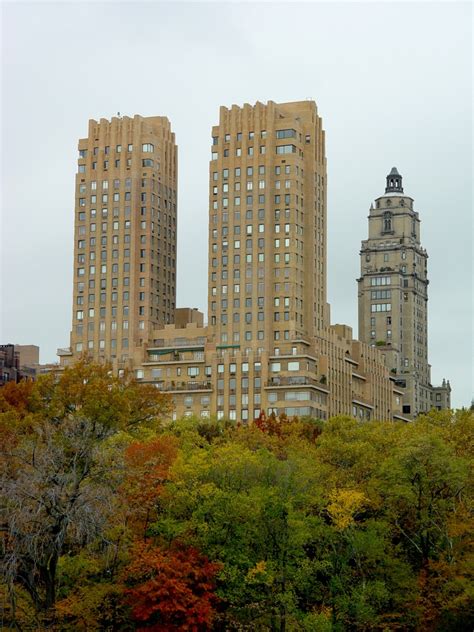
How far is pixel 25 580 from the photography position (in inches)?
3548

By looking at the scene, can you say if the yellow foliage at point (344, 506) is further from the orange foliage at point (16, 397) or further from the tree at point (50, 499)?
the orange foliage at point (16, 397)

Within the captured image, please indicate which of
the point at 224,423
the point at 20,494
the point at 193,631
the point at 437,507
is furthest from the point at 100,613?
the point at 224,423

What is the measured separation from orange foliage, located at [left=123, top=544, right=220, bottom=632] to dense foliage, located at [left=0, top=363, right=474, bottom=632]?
0.35 feet

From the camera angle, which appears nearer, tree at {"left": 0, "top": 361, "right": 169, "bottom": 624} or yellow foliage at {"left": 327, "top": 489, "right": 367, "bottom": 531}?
tree at {"left": 0, "top": 361, "right": 169, "bottom": 624}

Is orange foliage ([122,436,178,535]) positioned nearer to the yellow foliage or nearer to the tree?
the tree

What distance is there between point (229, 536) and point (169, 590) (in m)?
6.59

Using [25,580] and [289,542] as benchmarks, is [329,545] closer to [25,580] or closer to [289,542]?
[289,542]

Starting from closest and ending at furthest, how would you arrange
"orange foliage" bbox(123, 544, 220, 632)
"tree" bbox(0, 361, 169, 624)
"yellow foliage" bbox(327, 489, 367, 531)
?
"tree" bbox(0, 361, 169, 624) → "orange foliage" bbox(123, 544, 220, 632) → "yellow foliage" bbox(327, 489, 367, 531)

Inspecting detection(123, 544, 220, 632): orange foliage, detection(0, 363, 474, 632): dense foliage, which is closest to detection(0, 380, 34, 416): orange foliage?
detection(0, 363, 474, 632): dense foliage

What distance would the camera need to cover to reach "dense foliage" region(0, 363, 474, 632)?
9156cm

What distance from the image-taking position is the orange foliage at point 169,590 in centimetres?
9412

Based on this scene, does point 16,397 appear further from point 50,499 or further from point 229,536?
point 50,499

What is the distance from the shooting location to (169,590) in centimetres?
9475

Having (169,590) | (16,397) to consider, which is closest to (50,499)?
(169,590)
